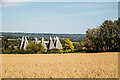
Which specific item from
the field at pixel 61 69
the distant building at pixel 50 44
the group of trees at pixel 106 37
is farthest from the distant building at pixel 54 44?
the field at pixel 61 69

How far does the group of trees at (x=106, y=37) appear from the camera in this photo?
89.1 ft

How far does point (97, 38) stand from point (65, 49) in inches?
301

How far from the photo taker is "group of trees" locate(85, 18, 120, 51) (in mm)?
27172

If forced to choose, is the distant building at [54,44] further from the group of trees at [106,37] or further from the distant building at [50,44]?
the group of trees at [106,37]

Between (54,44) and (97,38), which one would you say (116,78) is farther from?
(54,44)

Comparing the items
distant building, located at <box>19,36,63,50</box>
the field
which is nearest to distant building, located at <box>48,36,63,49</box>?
distant building, located at <box>19,36,63,50</box>

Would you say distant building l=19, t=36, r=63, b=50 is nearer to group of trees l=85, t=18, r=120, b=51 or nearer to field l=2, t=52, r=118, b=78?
group of trees l=85, t=18, r=120, b=51

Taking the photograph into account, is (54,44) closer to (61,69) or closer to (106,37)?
(106,37)

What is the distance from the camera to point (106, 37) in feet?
92.0

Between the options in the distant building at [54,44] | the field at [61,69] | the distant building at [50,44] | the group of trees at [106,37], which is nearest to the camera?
the field at [61,69]

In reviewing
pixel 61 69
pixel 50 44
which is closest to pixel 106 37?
pixel 50 44

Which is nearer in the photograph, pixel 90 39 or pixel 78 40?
pixel 90 39

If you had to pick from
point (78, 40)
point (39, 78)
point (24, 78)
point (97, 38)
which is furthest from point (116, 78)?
point (78, 40)

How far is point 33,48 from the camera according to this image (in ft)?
88.2
